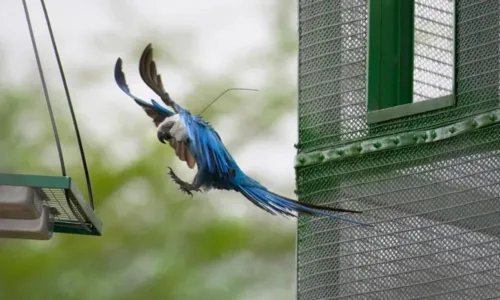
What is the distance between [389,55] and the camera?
5.20 metres

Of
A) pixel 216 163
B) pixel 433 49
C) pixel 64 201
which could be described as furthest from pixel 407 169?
pixel 64 201

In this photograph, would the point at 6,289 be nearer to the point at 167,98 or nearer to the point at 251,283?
the point at 251,283

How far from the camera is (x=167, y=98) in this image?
5.15 m

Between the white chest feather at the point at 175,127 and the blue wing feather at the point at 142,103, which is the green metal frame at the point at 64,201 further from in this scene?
the blue wing feather at the point at 142,103

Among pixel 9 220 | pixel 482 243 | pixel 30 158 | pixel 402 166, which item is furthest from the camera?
pixel 30 158

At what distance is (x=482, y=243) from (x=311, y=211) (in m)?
0.60

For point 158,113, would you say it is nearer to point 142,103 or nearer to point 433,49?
point 142,103

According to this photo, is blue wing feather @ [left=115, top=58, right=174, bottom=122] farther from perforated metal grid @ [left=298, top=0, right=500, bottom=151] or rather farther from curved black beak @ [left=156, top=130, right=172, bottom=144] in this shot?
perforated metal grid @ [left=298, top=0, right=500, bottom=151]

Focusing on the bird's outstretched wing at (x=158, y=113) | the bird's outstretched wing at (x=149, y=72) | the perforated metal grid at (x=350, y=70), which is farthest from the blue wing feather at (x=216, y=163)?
the perforated metal grid at (x=350, y=70)

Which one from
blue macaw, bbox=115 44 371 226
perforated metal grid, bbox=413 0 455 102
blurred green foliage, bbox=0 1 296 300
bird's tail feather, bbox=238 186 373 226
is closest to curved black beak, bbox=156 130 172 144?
blue macaw, bbox=115 44 371 226

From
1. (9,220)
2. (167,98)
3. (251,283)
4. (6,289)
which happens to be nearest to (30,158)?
(6,289)

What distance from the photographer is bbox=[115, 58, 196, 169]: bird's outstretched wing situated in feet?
17.1

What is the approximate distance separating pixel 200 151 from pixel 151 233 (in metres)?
6.42

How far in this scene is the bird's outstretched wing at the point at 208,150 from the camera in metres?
5.05
